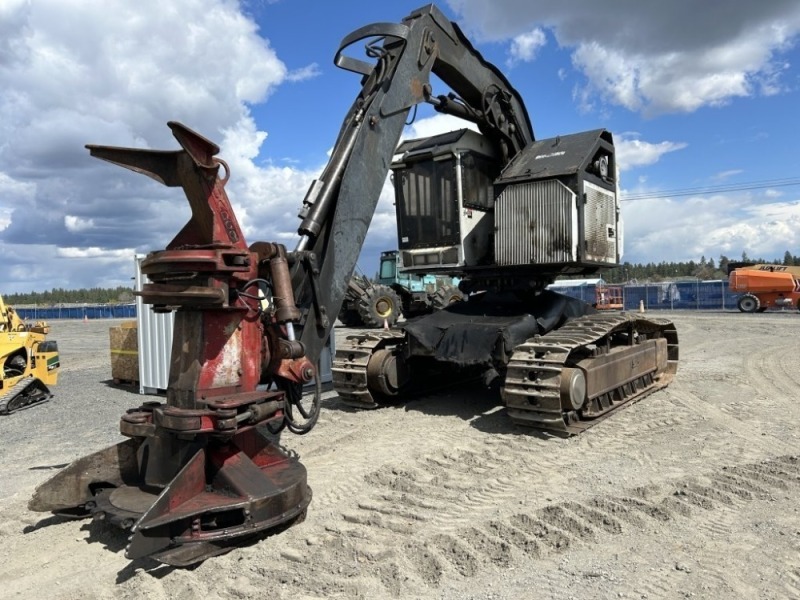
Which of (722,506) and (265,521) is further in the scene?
(722,506)

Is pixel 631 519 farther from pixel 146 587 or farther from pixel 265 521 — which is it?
pixel 146 587

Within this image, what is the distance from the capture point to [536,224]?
7.40m

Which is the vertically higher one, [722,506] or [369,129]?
[369,129]

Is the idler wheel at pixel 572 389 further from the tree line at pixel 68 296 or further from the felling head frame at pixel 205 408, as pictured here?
the tree line at pixel 68 296

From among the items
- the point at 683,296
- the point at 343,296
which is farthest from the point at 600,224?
Answer: the point at 683,296

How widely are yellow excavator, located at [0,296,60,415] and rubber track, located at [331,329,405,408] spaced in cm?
514

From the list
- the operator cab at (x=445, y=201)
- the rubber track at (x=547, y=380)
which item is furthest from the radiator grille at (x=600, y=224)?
the operator cab at (x=445, y=201)

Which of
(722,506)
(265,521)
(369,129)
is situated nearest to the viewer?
(265,521)

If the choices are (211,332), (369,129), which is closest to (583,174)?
(369,129)

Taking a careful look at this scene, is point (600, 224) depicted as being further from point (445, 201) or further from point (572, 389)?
point (572, 389)

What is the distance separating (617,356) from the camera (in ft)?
24.7

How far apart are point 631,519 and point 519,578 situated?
3.92 ft

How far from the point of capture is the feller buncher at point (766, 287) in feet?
86.9

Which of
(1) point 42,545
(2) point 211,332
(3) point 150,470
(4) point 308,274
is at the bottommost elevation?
(1) point 42,545
